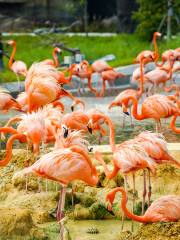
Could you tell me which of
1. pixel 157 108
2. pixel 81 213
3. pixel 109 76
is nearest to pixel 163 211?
pixel 81 213

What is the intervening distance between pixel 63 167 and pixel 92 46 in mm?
14811

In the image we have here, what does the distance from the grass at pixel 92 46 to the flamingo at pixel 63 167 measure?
32.5ft

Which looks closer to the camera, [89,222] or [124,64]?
[89,222]

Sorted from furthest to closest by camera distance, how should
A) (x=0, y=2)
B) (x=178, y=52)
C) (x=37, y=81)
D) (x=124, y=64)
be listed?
(x=0, y=2)
(x=124, y=64)
(x=178, y=52)
(x=37, y=81)

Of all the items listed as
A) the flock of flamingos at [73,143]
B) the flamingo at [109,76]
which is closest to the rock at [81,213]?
the flock of flamingos at [73,143]

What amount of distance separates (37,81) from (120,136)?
5.45ft

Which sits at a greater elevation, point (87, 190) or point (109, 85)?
point (87, 190)

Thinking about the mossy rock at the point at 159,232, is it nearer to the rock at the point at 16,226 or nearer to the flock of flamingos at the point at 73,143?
the flock of flamingos at the point at 73,143

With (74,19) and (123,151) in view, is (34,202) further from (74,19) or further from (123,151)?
(74,19)

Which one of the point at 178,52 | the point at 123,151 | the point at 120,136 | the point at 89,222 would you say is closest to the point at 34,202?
the point at 89,222

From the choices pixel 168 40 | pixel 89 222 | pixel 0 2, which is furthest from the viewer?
pixel 0 2

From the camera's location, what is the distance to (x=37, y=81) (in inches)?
316

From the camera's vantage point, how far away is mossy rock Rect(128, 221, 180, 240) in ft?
15.9

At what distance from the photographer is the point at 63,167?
5367 mm
